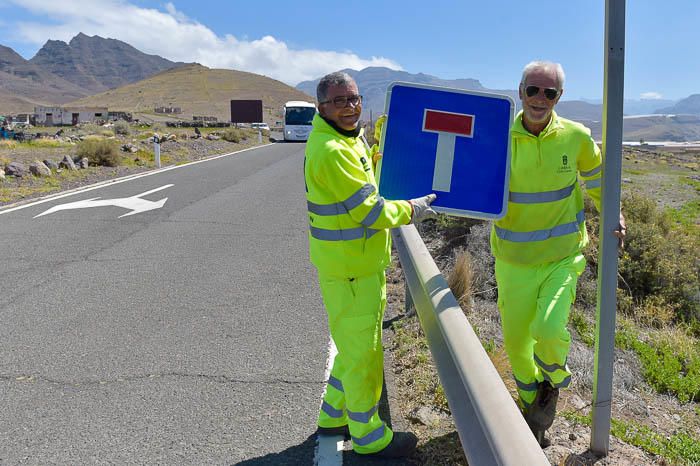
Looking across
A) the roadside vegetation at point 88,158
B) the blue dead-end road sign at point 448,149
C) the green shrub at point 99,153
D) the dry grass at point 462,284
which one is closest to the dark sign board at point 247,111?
the roadside vegetation at point 88,158

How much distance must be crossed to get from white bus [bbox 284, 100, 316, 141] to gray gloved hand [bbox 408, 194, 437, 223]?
38223 millimetres

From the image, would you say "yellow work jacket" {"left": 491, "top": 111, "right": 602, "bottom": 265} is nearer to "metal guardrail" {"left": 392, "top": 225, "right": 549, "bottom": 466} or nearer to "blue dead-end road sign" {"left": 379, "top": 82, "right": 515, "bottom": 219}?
"blue dead-end road sign" {"left": 379, "top": 82, "right": 515, "bottom": 219}

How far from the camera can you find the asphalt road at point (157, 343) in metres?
3.22

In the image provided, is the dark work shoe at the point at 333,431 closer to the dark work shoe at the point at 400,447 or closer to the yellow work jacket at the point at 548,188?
the dark work shoe at the point at 400,447

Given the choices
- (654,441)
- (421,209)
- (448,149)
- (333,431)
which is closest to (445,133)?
(448,149)

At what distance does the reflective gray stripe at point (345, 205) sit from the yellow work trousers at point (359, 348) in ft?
1.16

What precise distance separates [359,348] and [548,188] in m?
1.39

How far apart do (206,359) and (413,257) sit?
1679mm

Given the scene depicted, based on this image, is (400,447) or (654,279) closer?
(400,447)

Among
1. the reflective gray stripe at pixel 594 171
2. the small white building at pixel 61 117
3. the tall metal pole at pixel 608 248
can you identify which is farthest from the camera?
the small white building at pixel 61 117

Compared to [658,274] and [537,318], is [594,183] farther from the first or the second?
[658,274]

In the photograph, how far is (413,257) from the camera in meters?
3.92

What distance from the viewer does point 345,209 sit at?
9.57 ft

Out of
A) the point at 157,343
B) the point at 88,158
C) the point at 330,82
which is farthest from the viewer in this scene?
the point at 88,158
